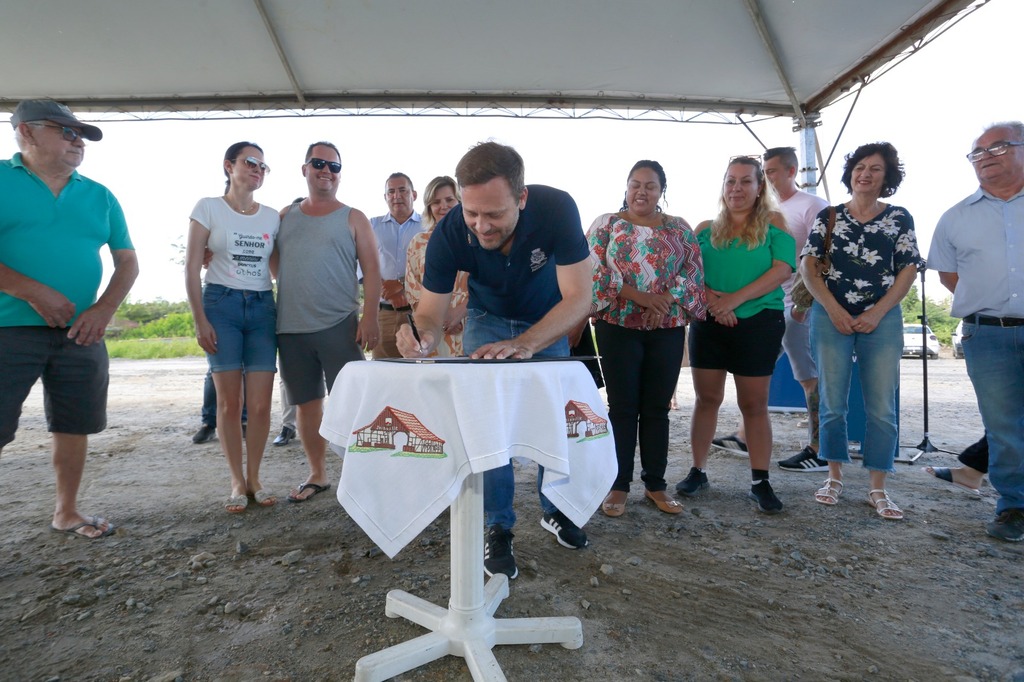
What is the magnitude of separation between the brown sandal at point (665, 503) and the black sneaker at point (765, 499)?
427mm

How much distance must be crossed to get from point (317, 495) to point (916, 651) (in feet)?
9.23

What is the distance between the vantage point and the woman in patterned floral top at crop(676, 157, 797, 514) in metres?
3.18

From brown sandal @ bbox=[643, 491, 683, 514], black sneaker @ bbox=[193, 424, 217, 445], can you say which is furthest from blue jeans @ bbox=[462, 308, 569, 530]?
black sneaker @ bbox=[193, 424, 217, 445]

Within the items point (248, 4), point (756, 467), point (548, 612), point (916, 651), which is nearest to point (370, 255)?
point (548, 612)

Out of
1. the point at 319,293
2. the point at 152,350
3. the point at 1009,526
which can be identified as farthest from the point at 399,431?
the point at 152,350

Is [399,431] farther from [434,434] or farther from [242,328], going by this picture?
[242,328]

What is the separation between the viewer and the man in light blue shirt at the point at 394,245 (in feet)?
13.4

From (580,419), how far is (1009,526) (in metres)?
2.49

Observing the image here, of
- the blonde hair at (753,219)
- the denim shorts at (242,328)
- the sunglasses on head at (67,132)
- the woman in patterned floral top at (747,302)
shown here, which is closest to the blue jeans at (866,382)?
the woman in patterned floral top at (747,302)

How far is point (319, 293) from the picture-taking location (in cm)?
324

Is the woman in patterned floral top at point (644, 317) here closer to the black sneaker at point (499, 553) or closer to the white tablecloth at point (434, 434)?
the black sneaker at point (499, 553)

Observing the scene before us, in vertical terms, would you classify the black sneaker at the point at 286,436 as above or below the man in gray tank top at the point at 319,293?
below

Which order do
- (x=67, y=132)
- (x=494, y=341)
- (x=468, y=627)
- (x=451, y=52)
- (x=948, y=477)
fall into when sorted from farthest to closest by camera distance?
1. (x=451, y=52)
2. (x=948, y=477)
3. (x=67, y=132)
4. (x=494, y=341)
5. (x=468, y=627)

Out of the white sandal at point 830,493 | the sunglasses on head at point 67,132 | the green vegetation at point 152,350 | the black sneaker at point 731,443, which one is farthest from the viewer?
the green vegetation at point 152,350
